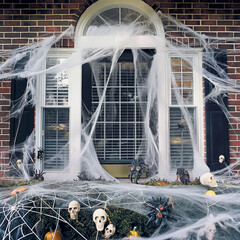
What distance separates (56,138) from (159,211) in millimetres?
2103

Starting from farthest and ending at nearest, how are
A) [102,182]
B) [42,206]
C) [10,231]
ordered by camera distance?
[102,182]
[42,206]
[10,231]

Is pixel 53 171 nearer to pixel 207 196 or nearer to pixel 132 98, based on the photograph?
pixel 132 98

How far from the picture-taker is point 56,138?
404cm

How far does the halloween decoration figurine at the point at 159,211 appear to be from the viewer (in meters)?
2.71

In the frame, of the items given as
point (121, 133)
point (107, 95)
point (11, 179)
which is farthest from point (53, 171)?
point (107, 95)

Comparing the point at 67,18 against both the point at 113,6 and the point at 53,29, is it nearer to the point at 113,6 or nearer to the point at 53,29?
the point at 53,29

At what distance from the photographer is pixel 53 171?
3.99 m

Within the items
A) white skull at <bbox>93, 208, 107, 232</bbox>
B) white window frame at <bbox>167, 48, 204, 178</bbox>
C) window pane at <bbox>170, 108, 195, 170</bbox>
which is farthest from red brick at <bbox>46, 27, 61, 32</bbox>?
white skull at <bbox>93, 208, 107, 232</bbox>

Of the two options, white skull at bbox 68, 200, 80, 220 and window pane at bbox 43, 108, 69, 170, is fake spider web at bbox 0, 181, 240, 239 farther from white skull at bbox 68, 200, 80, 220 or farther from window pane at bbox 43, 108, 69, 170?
window pane at bbox 43, 108, 69, 170

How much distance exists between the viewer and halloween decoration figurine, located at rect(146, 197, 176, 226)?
2.71 m

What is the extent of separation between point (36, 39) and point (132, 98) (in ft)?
6.07

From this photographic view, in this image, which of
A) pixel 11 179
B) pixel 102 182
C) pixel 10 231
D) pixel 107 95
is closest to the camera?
pixel 10 231

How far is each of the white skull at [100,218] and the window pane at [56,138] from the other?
1.43 meters

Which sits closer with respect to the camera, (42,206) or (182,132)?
(42,206)
